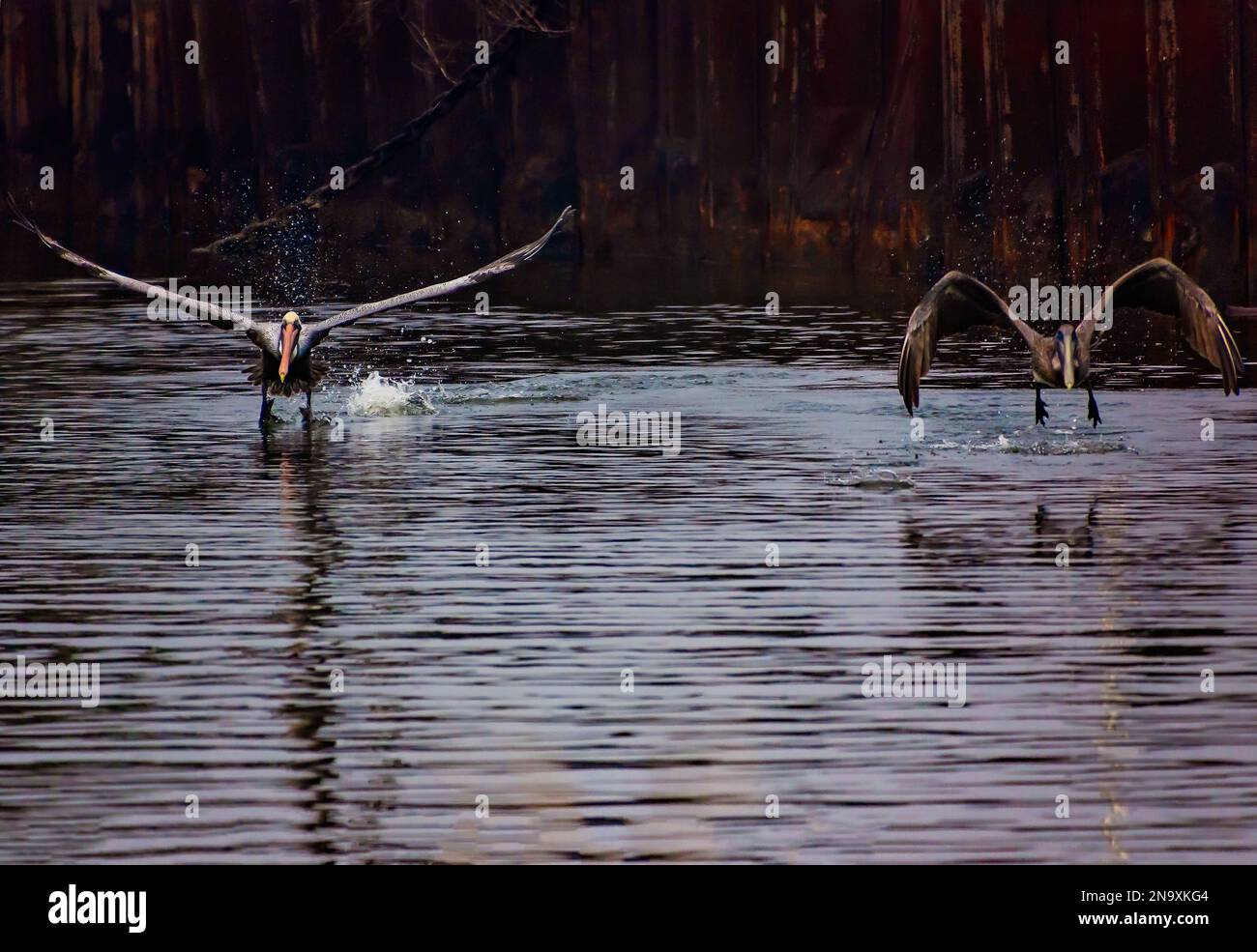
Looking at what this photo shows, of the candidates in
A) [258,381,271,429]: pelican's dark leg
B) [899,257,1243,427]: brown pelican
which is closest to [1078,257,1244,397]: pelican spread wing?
[899,257,1243,427]: brown pelican

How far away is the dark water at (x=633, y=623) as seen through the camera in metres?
8.38

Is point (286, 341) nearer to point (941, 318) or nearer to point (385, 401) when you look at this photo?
point (385, 401)

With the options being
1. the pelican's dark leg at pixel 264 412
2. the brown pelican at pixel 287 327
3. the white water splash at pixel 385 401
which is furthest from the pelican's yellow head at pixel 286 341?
the white water splash at pixel 385 401

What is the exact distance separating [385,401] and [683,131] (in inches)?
600

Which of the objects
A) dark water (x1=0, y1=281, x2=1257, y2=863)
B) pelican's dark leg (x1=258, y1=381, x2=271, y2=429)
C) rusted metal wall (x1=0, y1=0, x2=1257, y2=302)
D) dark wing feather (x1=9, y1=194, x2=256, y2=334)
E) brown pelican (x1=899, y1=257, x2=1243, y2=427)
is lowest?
dark water (x1=0, y1=281, x2=1257, y2=863)

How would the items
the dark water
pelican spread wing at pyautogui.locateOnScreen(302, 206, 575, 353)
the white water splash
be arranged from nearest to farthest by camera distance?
the dark water → pelican spread wing at pyautogui.locateOnScreen(302, 206, 575, 353) → the white water splash

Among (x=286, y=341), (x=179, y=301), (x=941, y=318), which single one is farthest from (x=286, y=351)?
(x=941, y=318)

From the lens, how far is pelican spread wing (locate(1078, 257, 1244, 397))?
55.5 ft

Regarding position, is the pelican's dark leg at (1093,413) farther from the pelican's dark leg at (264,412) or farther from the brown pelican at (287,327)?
the pelican's dark leg at (264,412)

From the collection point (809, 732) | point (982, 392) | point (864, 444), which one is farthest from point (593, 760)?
point (982, 392)

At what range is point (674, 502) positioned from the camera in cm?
1481

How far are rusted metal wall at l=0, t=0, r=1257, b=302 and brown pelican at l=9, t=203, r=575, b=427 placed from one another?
25.4ft

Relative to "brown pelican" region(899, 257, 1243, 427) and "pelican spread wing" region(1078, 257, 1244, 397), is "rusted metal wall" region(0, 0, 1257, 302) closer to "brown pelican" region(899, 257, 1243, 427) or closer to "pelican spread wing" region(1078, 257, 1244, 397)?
"pelican spread wing" region(1078, 257, 1244, 397)

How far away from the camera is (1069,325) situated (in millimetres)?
17125
